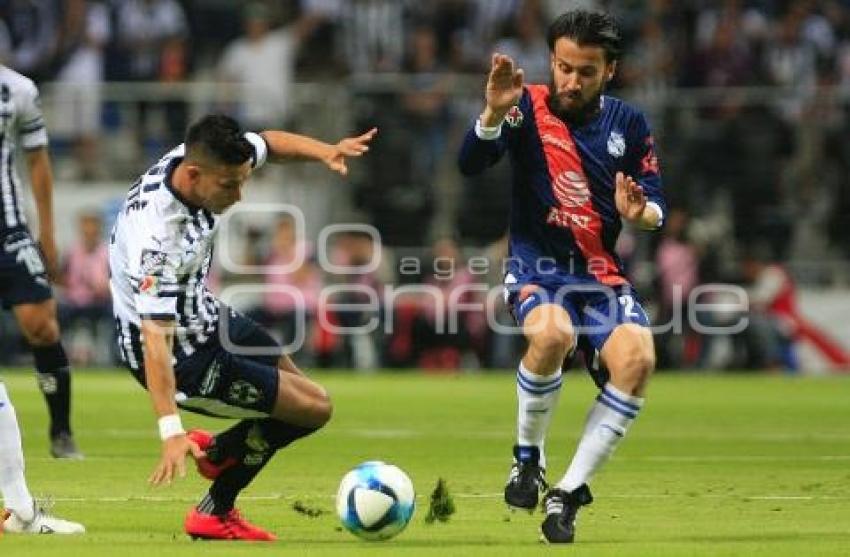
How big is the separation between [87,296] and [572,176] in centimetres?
1579

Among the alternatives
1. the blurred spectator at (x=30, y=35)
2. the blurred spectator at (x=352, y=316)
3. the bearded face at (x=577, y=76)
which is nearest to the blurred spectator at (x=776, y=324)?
the blurred spectator at (x=352, y=316)

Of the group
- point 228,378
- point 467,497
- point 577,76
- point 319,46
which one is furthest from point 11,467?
point 319,46

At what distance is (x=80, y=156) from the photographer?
26.5 metres

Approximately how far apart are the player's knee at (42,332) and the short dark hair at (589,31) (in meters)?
4.63

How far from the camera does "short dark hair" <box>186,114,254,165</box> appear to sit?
8.96m

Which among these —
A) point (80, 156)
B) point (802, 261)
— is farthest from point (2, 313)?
point (802, 261)

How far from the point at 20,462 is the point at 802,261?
1835 centimetres

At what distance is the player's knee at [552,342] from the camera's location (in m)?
9.97

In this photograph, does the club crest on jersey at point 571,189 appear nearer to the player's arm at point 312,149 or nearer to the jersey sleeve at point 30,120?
the player's arm at point 312,149

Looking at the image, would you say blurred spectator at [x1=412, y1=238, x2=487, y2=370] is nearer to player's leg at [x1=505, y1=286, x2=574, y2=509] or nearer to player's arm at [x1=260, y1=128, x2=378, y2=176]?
player's leg at [x1=505, y1=286, x2=574, y2=509]

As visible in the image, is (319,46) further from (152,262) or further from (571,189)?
(152,262)

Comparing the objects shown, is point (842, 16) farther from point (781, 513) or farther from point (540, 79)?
point (781, 513)

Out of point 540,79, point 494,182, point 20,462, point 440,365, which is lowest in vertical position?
point 440,365

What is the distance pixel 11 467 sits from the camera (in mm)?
9227
